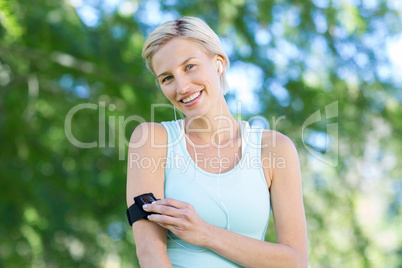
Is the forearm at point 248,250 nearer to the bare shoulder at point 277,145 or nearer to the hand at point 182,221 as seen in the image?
the hand at point 182,221

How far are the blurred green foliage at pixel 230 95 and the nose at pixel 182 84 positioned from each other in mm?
1764

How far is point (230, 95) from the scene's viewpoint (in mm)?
3496

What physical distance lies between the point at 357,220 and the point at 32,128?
3042mm

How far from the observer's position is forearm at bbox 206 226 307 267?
1.56 meters

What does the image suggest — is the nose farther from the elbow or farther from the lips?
the elbow

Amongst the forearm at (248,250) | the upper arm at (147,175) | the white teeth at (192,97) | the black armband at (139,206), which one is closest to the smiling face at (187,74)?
the white teeth at (192,97)

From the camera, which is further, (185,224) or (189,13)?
(189,13)

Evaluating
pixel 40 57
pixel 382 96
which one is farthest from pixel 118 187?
pixel 382 96

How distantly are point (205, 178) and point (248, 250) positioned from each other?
0.29 m

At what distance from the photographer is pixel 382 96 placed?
146 inches

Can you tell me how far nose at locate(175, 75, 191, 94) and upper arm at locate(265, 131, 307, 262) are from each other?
1.19 feet

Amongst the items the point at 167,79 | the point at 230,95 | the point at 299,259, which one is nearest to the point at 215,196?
the point at 299,259

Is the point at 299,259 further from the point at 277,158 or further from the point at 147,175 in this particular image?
the point at 147,175

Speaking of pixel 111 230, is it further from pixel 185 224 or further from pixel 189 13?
pixel 185 224
